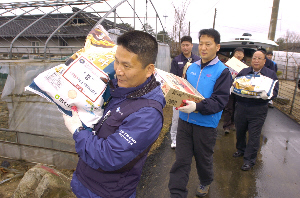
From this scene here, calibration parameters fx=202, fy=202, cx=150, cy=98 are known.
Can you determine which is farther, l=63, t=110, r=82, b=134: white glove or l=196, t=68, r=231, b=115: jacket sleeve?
l=196, t=68, r=231, b=115: jacket sleeve

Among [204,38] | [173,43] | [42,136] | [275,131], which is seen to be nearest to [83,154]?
[204,38]

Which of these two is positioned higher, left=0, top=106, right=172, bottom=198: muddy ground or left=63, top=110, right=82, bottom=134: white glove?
left=63, top=110, right=82, bottom=134: white glove

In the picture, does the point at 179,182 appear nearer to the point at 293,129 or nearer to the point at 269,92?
the point at 269,92

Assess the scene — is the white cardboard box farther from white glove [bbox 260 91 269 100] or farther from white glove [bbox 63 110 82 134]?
white glove [bbox 63 110 82 134]

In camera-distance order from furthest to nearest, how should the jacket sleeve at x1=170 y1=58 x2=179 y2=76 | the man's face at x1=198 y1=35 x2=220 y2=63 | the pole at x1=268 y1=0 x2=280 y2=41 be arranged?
the pole at x1=268 y1=0 x2=280 y2=41
the jacket sleeve at x1=170 y1=58 x2=179 y2=76
the man's face at x1=198 y1=35 x2=220 y2=63

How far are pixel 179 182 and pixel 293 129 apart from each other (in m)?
4.85

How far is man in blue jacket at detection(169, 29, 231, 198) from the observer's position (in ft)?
7.82

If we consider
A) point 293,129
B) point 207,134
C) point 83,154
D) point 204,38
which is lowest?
point 293,129

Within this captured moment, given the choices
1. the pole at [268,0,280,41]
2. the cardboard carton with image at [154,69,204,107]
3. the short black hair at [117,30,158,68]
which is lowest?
the cardboard carton with image at [154,69,204,107]

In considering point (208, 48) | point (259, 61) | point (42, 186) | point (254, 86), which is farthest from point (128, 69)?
point (259, 61)

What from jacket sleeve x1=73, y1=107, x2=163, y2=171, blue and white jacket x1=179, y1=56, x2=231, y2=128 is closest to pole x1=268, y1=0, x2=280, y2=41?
blue and white jacket x1=179, y1=56, x2=231, y2=128

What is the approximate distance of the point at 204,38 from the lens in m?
2.56

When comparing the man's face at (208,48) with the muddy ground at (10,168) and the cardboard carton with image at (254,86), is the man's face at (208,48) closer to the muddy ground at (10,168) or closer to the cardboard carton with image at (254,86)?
the cardboard carton with image at (254,86)

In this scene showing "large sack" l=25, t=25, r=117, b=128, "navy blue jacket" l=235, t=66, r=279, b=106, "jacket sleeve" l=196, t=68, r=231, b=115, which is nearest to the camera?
"large sack" l=25, t=25, r=117, b=128
